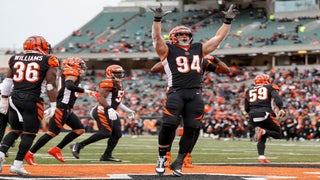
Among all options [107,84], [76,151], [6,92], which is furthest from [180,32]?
[76,151]

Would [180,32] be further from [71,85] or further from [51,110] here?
[71,85]

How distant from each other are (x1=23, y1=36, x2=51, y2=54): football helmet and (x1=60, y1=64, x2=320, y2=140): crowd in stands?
50.6 feet

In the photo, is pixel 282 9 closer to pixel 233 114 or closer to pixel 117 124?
pixel 233 114

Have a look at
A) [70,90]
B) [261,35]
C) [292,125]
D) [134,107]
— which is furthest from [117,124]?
[261,35]

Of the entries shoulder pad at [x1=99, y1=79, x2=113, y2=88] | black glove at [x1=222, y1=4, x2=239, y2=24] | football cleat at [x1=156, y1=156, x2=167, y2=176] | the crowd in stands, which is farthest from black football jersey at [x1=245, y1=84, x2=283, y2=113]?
the crowd in stands

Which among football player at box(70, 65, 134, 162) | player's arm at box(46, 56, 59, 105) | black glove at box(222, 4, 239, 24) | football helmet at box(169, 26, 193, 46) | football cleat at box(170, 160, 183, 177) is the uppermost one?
black glove at box(222, 4, 239, 24)

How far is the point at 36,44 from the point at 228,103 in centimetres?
2915

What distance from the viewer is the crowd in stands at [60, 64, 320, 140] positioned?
92.7 ft

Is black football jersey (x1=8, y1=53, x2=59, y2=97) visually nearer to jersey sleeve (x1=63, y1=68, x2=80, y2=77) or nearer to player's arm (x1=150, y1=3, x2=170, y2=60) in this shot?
player's arm (x1=150, y1=3, x2=170, y2=60)

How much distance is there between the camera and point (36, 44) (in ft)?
25.6

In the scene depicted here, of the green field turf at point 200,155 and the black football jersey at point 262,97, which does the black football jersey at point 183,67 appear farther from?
the black football jersey at point 262,97

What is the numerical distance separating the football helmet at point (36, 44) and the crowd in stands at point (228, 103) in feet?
50.6

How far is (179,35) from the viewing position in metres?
7.82

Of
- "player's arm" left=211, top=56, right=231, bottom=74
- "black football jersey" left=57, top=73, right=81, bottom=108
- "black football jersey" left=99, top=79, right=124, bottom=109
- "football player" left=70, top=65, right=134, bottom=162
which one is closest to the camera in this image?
"player's arm" left=211, top=56, right=231, bottom=74
